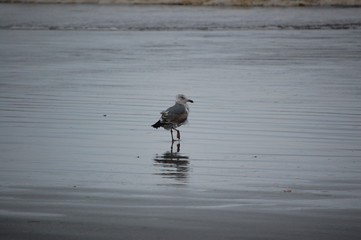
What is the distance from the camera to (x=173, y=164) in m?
9.06

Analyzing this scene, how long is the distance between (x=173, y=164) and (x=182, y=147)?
1271 mm

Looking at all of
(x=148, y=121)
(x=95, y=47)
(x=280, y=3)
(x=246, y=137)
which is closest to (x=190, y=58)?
(x=95, y=47)

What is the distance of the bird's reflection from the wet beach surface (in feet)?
0.08

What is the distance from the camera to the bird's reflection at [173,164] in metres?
8.29

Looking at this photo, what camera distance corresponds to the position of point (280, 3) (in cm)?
6003

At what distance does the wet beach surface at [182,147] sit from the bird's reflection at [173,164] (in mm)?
25

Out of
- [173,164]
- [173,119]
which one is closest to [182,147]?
[173,119]

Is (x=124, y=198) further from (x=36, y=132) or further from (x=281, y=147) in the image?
(x=36, y=132)

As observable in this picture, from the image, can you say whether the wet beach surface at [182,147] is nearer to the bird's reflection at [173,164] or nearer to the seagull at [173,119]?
the bird's reflection at [173,164]

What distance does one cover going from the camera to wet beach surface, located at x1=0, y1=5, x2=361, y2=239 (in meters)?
6.22

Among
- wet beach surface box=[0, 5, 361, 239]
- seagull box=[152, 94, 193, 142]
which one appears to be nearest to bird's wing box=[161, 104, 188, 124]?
seagull box=[152, 94, 193, 142]

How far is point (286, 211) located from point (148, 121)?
6.11 m

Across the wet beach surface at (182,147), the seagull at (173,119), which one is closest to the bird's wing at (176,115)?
the seagull at (173,119)

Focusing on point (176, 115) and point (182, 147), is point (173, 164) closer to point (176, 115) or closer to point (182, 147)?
point (182, 147)
